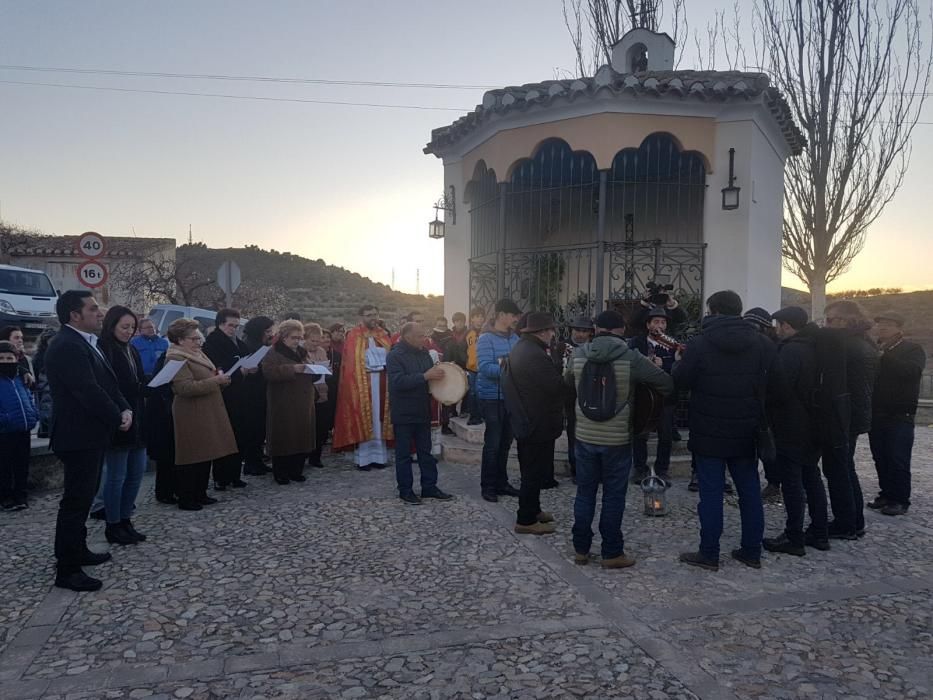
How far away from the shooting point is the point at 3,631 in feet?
11.8

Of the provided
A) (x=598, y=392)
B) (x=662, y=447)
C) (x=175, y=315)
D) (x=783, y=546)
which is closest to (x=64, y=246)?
(x=175, y=315)

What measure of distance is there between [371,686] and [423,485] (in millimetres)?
3201

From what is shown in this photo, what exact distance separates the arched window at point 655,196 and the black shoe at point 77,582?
878cm

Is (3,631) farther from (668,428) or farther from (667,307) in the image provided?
(667,307)

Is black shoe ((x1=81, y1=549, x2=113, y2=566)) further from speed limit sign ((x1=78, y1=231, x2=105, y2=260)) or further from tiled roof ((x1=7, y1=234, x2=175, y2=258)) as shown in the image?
tiled roof ((x1=7, y1=234, x2=175, y2=258))

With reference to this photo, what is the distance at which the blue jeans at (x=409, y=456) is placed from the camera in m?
6.08

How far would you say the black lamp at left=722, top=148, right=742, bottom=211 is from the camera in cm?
920

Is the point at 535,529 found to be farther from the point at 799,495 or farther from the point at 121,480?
the point at 121,480

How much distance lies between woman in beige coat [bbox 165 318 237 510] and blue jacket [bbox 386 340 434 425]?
150 cm

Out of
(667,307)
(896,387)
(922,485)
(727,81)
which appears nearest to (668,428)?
(667,307)

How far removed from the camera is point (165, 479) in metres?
6.16

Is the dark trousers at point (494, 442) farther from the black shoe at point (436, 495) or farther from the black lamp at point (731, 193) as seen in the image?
the black lamp at point (731, 193)

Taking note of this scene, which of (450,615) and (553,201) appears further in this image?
(553,201)

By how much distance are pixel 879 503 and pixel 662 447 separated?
6.54 ft
